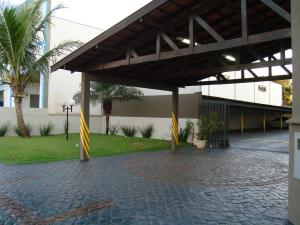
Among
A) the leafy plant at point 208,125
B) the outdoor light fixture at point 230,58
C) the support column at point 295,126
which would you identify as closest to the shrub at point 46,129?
the leafy plant at point 208,125

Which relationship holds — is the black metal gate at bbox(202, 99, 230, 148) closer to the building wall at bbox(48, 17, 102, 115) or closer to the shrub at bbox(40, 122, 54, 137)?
the building wall at bbox(48, 17, 102, 115)

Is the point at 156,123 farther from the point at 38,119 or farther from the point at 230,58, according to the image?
the point at 38,119

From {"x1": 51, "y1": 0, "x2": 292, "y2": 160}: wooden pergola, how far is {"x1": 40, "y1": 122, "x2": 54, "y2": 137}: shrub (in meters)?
8.22

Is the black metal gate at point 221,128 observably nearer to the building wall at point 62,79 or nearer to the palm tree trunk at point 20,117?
the building wall at point 62,79

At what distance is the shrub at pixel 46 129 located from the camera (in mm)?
17141

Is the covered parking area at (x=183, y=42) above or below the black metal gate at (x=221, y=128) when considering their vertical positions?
above

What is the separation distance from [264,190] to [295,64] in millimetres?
3190

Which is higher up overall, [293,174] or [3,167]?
[293,174]

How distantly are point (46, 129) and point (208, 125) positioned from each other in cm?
967

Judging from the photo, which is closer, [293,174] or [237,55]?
[293,174]

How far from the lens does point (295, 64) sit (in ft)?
14.1

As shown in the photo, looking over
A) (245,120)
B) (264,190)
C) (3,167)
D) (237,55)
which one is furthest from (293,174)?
(245,120)

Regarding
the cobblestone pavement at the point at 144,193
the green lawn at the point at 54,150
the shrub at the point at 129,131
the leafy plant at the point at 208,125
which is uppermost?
the leafy plant at the point at 208,125

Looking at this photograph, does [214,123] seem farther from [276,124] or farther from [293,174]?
[276,124]
